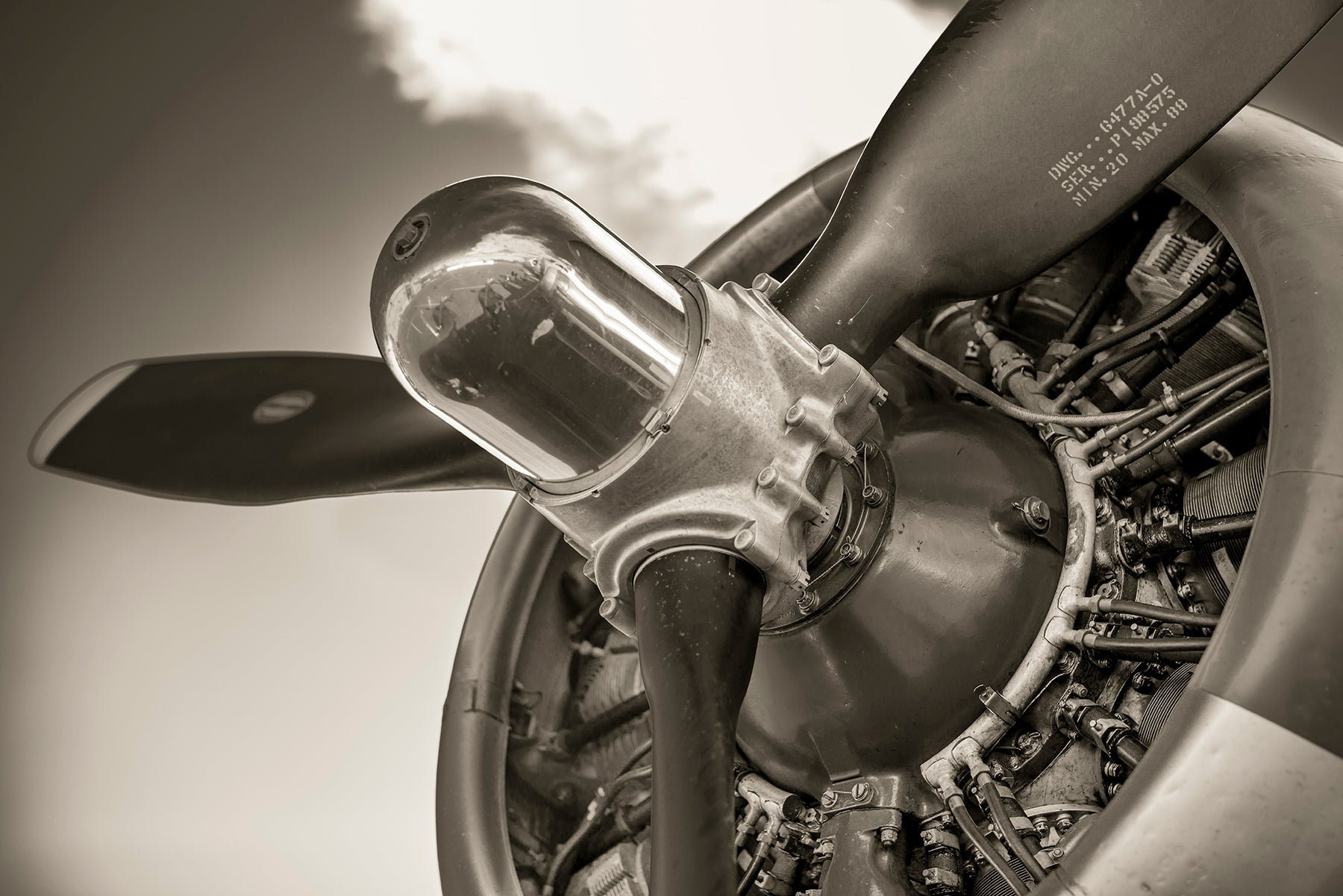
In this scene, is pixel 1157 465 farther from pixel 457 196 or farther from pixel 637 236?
pixel 637 236

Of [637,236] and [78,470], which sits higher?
[637,236]

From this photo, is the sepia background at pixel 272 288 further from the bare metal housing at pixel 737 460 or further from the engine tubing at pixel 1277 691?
the engine tubing at pixel 1277 691

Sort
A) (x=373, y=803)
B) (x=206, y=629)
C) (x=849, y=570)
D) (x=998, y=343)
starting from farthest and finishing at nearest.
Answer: (x=206, y=629) < (x=373, y=803) < (x=998, y=343) < (x=849, y=570)

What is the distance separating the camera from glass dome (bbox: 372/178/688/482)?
1.36 metres

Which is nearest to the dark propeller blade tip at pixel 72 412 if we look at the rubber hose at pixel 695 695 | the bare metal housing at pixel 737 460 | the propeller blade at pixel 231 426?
the propeller blade at pixel 231 426

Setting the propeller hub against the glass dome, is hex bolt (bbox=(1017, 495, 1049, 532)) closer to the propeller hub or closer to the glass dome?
the propeller hub

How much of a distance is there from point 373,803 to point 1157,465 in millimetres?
2623

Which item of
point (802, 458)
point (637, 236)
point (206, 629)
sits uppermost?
point (637, 236)

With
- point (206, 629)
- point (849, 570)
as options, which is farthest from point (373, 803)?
point (849, 570)

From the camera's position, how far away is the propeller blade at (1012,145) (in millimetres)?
1431

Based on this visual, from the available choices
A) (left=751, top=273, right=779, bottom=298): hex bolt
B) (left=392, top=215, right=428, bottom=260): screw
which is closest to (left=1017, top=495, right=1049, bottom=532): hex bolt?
(left=751, top=273, right=779, bottom=298): hex bolt

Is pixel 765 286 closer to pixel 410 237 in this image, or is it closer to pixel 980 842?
pixel 410 237

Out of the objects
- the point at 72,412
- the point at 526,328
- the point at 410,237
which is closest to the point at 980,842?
the point at 526,328

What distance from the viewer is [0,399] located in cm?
408
